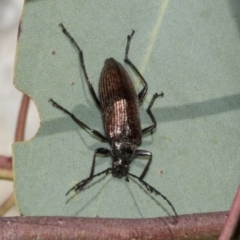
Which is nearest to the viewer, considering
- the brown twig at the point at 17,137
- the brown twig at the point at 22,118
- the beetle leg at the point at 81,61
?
the beetle leg at the point at 81,61

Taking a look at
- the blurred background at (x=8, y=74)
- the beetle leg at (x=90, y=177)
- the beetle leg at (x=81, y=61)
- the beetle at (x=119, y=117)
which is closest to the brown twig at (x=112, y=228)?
the beetle at (x=119, y=117)

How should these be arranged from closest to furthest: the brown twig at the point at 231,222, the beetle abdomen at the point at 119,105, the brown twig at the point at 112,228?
1. the brown twig at the point at 231,222
2. the brown twig at the point at 112,228
3. the beetle abdomen at the point at 119,105

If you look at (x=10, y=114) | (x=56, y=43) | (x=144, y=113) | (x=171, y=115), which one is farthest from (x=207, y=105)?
(x=10, y=114)

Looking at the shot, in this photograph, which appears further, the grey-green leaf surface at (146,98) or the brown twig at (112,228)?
the grey-green leaf surface at (146,98)

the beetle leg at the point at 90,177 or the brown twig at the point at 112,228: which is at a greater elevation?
the brown twig at the point at 112,228

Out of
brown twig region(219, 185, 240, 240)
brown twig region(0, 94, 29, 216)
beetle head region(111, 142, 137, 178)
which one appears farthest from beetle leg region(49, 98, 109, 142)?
brown twig region(219, 185, 240, 240)

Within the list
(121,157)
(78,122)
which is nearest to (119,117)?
(121,157)

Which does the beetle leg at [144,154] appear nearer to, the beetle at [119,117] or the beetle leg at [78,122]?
the beetle at [119,117]
